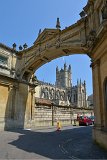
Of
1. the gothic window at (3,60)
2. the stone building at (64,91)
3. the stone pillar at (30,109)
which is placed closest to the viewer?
the gothic window at (3,60)

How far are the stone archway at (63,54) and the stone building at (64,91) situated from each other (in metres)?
59.4

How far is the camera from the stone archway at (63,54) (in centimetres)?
1147

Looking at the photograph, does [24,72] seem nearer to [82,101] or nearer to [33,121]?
[33,121]

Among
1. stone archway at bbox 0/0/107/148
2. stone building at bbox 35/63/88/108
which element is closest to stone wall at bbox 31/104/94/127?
stone archway at bbox 0/0/107/148

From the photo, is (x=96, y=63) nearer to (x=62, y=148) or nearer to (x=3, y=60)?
(x=62, y=148)

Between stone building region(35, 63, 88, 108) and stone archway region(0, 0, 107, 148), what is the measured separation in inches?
2339

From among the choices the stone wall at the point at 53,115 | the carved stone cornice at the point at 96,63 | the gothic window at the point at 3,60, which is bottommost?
the stone wall at the point at 53,115

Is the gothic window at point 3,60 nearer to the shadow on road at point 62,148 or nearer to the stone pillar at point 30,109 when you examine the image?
the stone pillar at point 30,109

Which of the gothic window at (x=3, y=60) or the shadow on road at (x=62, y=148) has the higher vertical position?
the gothic window at (x=3, y=60)

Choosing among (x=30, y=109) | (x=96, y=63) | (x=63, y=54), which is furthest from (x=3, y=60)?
(x=96, y=63)

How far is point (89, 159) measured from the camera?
738 cm

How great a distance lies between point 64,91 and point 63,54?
94252mm

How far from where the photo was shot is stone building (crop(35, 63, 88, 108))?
9476 cm

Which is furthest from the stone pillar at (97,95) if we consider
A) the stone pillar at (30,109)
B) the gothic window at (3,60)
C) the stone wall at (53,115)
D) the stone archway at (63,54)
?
the stone wall at (53,115)
